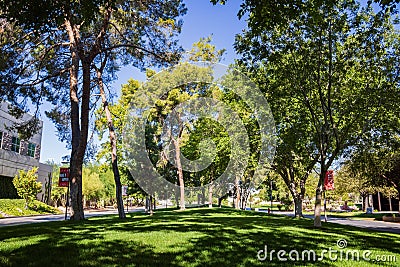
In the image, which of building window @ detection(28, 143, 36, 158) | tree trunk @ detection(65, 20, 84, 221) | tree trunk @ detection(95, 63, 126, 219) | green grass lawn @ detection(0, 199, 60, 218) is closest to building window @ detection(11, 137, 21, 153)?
building window @ detection(28, 143, 36, 158)

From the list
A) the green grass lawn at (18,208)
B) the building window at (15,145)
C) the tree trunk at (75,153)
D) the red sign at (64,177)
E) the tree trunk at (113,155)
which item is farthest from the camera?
the building window at (15,145)

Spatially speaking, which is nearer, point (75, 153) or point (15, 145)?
point (75, 153)

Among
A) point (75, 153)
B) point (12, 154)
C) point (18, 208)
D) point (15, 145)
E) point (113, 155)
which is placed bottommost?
point (18, 208)

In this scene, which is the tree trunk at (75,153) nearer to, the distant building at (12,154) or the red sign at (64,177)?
the red sign at (64,177)

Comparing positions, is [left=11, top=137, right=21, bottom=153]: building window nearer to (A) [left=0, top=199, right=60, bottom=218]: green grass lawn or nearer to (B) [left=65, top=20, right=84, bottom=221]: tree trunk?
(A) [left=0, top=199, right=60, bottom=218]: green grass lawn

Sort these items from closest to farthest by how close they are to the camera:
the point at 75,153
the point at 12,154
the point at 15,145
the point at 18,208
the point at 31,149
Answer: the point at 75,153 → the point at 18,208 → the point at 12,154 → the point at 15,145 → the point at 31,149

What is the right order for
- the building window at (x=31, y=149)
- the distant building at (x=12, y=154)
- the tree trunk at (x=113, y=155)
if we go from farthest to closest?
the building window at (x=31, y=149)
the distant building at (x=12, y=154)
the tree trunk at (x=113, y=155)

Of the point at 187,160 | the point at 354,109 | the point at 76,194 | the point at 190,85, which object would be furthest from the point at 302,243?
the point at 187,160

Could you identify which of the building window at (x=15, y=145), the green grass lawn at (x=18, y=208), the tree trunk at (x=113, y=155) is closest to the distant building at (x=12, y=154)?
the building window at (x=15, y=145)

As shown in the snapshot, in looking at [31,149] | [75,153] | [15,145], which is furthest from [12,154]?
[75,153]

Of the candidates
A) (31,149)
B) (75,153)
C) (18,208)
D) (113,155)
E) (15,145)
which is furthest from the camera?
(31,149)

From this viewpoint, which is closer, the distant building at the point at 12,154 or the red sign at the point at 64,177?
the red sign at the point at 64,177

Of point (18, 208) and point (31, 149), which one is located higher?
point (31, 149)

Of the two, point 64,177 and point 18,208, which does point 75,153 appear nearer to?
point 64,177
